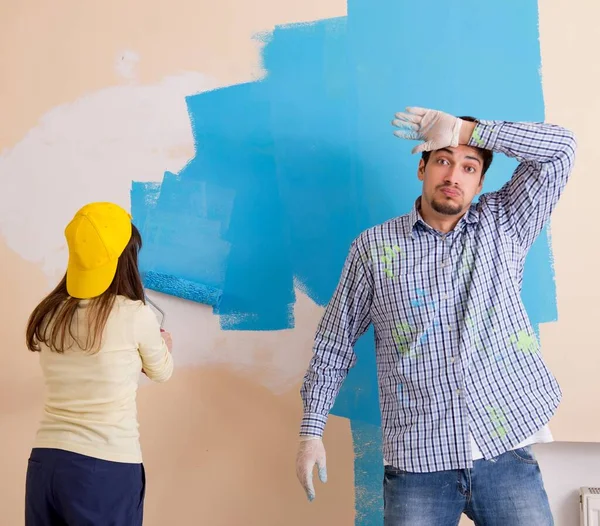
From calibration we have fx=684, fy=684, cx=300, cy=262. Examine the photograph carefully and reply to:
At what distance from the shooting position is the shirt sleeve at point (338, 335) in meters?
1.54

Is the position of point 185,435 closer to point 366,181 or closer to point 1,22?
point 366,181

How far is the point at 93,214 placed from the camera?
1.44 m

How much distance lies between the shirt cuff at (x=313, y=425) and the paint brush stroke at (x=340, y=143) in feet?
1.03

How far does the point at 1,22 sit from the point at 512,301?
1.68 m

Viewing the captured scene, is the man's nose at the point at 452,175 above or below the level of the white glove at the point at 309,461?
above

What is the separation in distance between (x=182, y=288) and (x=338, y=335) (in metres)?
0.54

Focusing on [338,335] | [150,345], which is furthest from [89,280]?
[338,335]

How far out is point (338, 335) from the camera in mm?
1560

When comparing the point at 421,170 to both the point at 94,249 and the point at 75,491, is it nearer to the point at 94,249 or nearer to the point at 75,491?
the point at 94,249

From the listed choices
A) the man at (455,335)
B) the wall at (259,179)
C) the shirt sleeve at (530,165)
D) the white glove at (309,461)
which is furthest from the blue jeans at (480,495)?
the shirt sleeve at (530,165)

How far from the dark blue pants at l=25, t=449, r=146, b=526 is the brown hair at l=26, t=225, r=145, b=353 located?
23cm

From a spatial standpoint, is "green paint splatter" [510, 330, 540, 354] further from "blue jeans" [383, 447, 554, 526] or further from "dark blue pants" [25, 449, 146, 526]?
"dark blue pants" [25, 449, 146, 526]

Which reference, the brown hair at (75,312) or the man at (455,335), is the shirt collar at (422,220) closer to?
the man at (455,335)

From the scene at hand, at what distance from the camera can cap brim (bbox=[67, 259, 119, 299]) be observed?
1.43m
